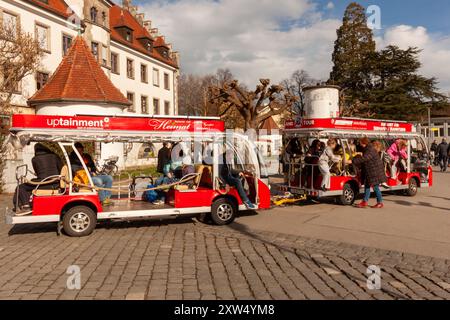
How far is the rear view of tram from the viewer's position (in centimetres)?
1114

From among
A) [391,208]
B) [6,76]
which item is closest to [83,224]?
[391,208]

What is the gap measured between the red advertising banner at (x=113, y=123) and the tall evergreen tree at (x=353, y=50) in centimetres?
4143

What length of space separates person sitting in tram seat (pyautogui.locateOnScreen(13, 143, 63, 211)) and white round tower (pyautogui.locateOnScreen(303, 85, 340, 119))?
619 inches

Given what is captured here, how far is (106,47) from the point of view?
3170 cm

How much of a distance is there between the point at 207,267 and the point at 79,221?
11.6 ft

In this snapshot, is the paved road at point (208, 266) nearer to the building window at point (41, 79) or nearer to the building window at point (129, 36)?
the building window at point (41, 79)

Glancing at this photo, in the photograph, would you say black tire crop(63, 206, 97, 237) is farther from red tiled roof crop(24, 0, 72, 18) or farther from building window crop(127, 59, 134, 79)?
building window crop(127, 59, 134, 79)

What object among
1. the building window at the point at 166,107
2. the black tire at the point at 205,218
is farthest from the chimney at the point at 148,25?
the black tire at the point at 205,218

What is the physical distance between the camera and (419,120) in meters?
45.1

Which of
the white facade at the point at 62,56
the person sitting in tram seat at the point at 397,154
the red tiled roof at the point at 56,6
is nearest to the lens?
the person sitting in tram seat at the point at 397,154

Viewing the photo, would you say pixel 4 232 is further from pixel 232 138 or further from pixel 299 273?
pixel 299 273

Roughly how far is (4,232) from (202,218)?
4473mm

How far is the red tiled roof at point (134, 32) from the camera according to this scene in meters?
37.7

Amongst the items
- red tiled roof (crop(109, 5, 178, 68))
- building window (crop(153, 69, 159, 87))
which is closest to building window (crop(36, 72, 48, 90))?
red tiled roof (crop(109, 5, 178, 68))
